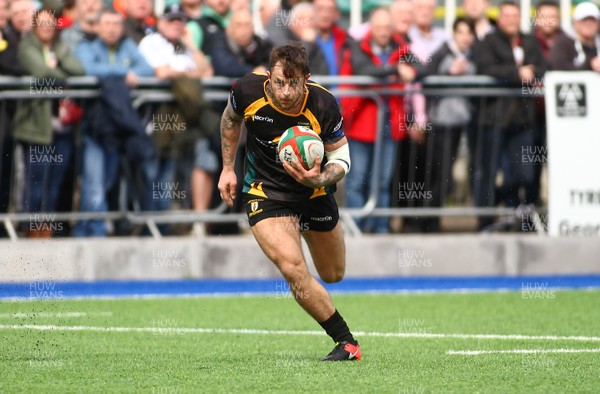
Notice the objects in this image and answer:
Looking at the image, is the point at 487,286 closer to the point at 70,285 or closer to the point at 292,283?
the point at 70,285

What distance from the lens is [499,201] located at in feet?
53.7

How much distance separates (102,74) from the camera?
1516 cm

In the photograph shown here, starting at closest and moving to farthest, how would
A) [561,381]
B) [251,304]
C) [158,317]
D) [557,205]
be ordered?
[561,381]
[158,317]
[251,304]
[557,205]

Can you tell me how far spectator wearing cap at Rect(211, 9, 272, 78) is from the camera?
15.8 m

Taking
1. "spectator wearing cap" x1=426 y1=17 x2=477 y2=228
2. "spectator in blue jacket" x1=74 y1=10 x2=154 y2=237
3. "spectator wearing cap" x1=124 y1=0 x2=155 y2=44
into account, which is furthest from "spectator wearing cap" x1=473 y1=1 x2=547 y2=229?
"spectator in blue jacket" x1=74 y1=10 x2=154 y2=237

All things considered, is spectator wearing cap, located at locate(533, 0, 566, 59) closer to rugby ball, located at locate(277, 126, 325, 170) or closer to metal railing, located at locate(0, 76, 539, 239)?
metal railing, located at locate(0, 76, 539, 239)

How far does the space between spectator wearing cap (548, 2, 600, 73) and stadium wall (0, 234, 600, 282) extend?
228cm

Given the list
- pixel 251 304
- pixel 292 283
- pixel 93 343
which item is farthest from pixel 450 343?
pixel 251 304

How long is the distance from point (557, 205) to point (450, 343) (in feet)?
20.6

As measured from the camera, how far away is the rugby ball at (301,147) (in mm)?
8953

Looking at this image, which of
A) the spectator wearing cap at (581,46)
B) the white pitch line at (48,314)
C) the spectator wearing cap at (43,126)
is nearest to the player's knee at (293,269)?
the white pitch line at (48,314)

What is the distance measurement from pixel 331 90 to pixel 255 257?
6.90 feet

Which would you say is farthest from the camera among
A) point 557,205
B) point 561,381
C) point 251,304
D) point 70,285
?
point 557,205

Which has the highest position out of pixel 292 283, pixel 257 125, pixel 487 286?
pixel 257 125
